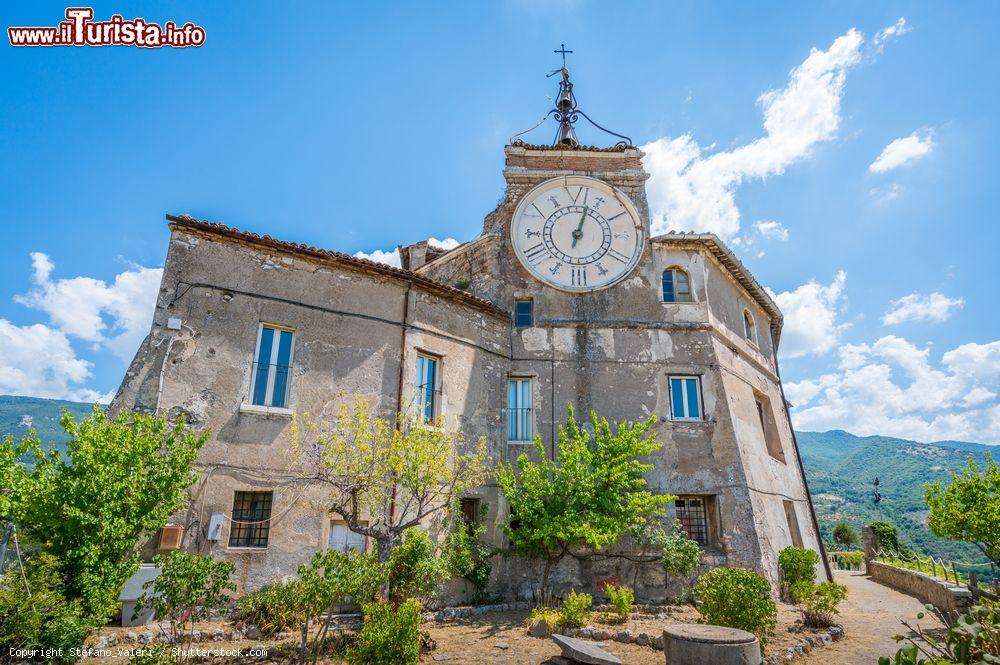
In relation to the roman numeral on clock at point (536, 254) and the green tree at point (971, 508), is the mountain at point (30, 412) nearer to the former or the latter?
the roman numeral on clock at point (536, 254)

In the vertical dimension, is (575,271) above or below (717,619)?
above

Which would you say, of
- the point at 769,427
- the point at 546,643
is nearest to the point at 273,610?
the point at 546,643

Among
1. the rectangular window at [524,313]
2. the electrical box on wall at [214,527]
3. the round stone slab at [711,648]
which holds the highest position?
the rectangular window at [524,313]

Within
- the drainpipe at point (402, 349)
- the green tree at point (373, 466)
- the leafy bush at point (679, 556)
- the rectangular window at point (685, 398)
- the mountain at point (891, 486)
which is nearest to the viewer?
the green tree at point (373, 466)

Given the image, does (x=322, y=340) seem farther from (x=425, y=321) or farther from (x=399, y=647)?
(x=399, y=647)

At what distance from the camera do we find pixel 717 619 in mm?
9812

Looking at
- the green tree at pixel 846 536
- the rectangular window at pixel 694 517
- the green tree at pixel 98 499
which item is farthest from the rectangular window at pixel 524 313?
the green tree at pixel 846 536

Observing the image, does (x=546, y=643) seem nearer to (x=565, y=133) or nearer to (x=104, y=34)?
(x=104, y=34)

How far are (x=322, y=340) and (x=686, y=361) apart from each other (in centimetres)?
1022

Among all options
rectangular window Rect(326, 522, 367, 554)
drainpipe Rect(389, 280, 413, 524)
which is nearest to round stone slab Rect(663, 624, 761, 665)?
rectangular window Rect(326, 522, 367, 554)

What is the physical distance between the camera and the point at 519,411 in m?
16.0

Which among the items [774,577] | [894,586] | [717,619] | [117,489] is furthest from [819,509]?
[117,489]

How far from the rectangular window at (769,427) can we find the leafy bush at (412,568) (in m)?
12.8

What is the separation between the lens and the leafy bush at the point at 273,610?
10188 mm
